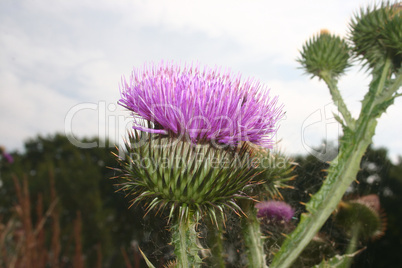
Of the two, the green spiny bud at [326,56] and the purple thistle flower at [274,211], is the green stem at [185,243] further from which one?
the green spiny bud at [326,56]

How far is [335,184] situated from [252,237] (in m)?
0.83

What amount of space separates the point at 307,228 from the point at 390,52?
270 centimetres

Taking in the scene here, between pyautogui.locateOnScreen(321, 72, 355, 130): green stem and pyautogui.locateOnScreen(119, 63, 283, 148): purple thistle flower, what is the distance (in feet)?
3.23

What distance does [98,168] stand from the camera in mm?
27172

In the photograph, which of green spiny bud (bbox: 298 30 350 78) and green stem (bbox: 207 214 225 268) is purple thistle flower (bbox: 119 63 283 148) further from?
green spiny bud (bbox: 298 30 350 78)

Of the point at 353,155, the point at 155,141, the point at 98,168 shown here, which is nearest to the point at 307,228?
the point at 353,155

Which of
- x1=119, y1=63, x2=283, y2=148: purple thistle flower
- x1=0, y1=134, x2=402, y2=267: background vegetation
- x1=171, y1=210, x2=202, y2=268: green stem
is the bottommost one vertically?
x1=0, y1=134, x2=402, y2=267: background vegetation

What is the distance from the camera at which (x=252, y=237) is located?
2.62 meters

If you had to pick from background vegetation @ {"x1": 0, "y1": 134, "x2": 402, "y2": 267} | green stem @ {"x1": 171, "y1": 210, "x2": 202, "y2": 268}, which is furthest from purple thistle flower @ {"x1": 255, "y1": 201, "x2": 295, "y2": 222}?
green stem @ {"x1": 171, "y1": 210, "x2": 202, "y2": 268}

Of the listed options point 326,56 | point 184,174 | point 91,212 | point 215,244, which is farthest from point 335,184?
point 91,212

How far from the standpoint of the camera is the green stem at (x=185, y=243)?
75.9 inches

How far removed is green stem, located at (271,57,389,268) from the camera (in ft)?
7.68

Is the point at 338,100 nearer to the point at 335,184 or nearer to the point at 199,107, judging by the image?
the point at 335,184

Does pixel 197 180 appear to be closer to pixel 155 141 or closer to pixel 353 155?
pixel 155 141
